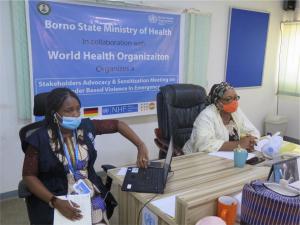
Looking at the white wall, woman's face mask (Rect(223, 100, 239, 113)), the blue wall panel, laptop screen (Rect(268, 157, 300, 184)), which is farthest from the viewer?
the blue wall panel

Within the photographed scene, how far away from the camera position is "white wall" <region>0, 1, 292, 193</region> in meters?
2.48

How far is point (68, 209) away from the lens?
1.37 metres

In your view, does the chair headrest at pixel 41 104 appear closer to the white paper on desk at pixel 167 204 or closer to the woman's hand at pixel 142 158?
the woman's hand at pixel 142 158

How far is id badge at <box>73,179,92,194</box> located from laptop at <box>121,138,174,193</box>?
0.22m

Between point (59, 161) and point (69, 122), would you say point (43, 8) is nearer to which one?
point (69, 122)

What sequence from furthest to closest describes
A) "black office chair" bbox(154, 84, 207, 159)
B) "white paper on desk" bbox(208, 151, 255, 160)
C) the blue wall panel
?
the blue wall panel
"black office chair" bbox(154, 84, 207, 159)
"white paper on desk" bbox(208, 151, 255, 160)

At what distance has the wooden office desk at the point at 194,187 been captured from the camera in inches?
43.9

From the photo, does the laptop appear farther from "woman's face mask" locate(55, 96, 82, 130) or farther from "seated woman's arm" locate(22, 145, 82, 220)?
"woman's face mask" locate(55, 96, 82, 130)

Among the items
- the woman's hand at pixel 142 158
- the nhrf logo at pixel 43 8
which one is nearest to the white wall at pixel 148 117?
the nhrf logo at pixel 43 8

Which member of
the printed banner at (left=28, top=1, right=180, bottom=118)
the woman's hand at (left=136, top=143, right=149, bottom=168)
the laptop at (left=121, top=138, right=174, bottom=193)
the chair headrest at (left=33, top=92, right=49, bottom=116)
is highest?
the printed banner at (left=28, top=1, right=180, bottom=118)

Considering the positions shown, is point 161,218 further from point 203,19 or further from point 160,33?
point 203,19

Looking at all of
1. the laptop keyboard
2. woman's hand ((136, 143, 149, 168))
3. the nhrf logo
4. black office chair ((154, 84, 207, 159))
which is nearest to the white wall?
the nhrf logo

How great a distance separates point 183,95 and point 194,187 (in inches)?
44.7

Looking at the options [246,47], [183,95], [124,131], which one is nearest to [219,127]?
[183,95]
